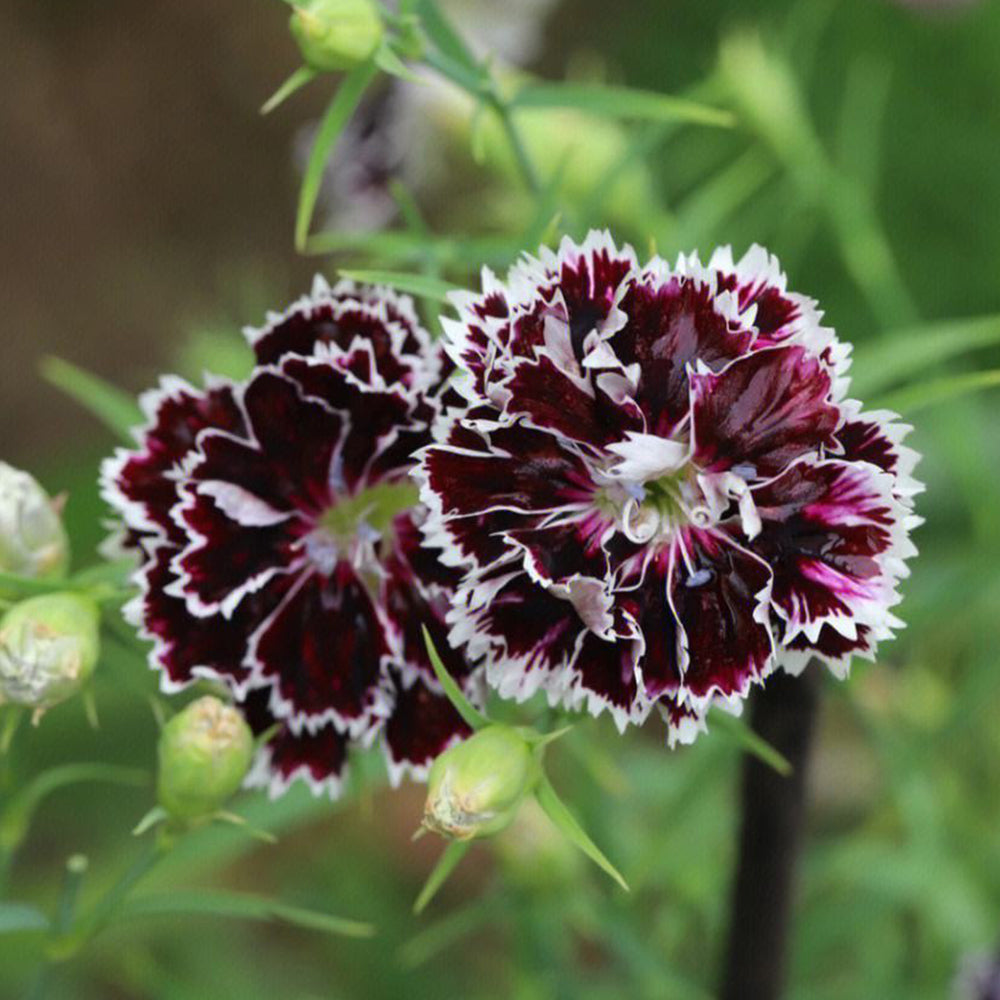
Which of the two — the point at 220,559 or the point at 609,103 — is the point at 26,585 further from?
the point at 609,103

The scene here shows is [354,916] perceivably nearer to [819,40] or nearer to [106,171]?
[819,40]

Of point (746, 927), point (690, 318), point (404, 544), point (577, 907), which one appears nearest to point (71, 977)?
point (577, 907)

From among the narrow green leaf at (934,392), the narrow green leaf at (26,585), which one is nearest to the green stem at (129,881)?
the narrow green leaf at (26,585)

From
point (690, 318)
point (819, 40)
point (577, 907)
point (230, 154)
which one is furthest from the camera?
point (230, 154)

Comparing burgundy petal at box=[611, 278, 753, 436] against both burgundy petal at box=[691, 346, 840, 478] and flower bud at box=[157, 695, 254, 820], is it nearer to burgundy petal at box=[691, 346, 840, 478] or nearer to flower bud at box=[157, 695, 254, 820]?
burgundy petal at box=[691, 346, 840, 478]

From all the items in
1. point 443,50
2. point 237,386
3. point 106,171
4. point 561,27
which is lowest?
point 237,386

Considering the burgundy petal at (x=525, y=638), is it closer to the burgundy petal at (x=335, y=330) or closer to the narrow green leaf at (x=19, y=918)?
the burgundy petal at (x=335, y=330)

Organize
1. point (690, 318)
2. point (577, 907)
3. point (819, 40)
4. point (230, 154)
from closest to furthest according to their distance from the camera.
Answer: point (690, 318), point (577, 907), point (819, 40), point (230, 154)
